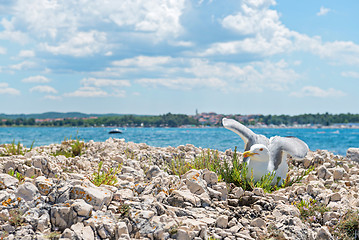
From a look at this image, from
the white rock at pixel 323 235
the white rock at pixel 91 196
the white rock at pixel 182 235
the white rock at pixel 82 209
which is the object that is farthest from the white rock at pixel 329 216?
the white rock at pixel 82 209

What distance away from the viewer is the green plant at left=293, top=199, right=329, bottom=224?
571cm

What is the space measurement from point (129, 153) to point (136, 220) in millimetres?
5397

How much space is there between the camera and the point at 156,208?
5.00m

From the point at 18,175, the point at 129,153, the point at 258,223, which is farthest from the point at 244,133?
the point at 18,175

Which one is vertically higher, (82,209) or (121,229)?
(82,209)

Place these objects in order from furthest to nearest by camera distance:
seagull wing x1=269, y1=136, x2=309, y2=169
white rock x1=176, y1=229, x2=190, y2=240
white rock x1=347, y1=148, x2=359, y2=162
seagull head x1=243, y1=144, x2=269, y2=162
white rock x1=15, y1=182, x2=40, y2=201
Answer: white rock x1=347, y1=148, x2=359, y2=162, seagull wing x1=269, y1=136, x2=309, y2=169, seagull head x1=243, y1=144, x2=269, y2=162, white rock x1=15, y1=182, x2=40, y2=201, white rock x1=176, y1=229, x2=190, y2=240

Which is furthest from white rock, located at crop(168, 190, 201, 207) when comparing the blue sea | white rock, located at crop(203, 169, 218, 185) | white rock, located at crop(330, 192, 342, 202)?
the blue sea

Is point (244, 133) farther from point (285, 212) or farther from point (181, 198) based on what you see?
point (181, 198)

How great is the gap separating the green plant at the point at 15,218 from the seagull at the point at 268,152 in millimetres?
4057

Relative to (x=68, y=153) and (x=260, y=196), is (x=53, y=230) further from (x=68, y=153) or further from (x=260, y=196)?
(x=68, y=153)

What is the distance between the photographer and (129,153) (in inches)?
394

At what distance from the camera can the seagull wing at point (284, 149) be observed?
746 cm

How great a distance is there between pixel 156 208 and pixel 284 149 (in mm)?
3666

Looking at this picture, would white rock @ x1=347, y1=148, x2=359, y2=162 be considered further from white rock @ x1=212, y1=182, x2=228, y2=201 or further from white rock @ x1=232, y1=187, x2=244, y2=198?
white rock @ x1=212, y1=182, x2=228, y2=201
